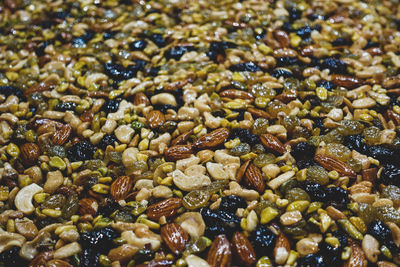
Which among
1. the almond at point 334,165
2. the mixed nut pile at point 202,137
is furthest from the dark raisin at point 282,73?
the almond at point 334,165

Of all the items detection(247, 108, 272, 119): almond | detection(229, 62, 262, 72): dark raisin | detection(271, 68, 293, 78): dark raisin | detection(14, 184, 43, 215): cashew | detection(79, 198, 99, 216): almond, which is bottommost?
detection(79, 198, 99, 216): almond

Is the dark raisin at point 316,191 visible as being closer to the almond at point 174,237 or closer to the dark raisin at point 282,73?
the almond at point 174,237

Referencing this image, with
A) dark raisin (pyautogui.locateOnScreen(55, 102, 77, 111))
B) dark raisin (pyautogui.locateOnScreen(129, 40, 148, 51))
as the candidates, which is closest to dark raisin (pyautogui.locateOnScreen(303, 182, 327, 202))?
dark raisin (pyautogui.locateOnScreen(55, 102, 77, 111))

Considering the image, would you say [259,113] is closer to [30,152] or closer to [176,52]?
[176,52]

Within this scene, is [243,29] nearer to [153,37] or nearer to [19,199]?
[153,37]

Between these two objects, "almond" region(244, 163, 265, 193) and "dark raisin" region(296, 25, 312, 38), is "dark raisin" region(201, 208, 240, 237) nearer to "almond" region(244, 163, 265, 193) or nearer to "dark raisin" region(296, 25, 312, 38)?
"almond" region(244, 163, 265, 193)

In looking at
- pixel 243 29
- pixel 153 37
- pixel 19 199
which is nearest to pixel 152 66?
pixel 153 37
